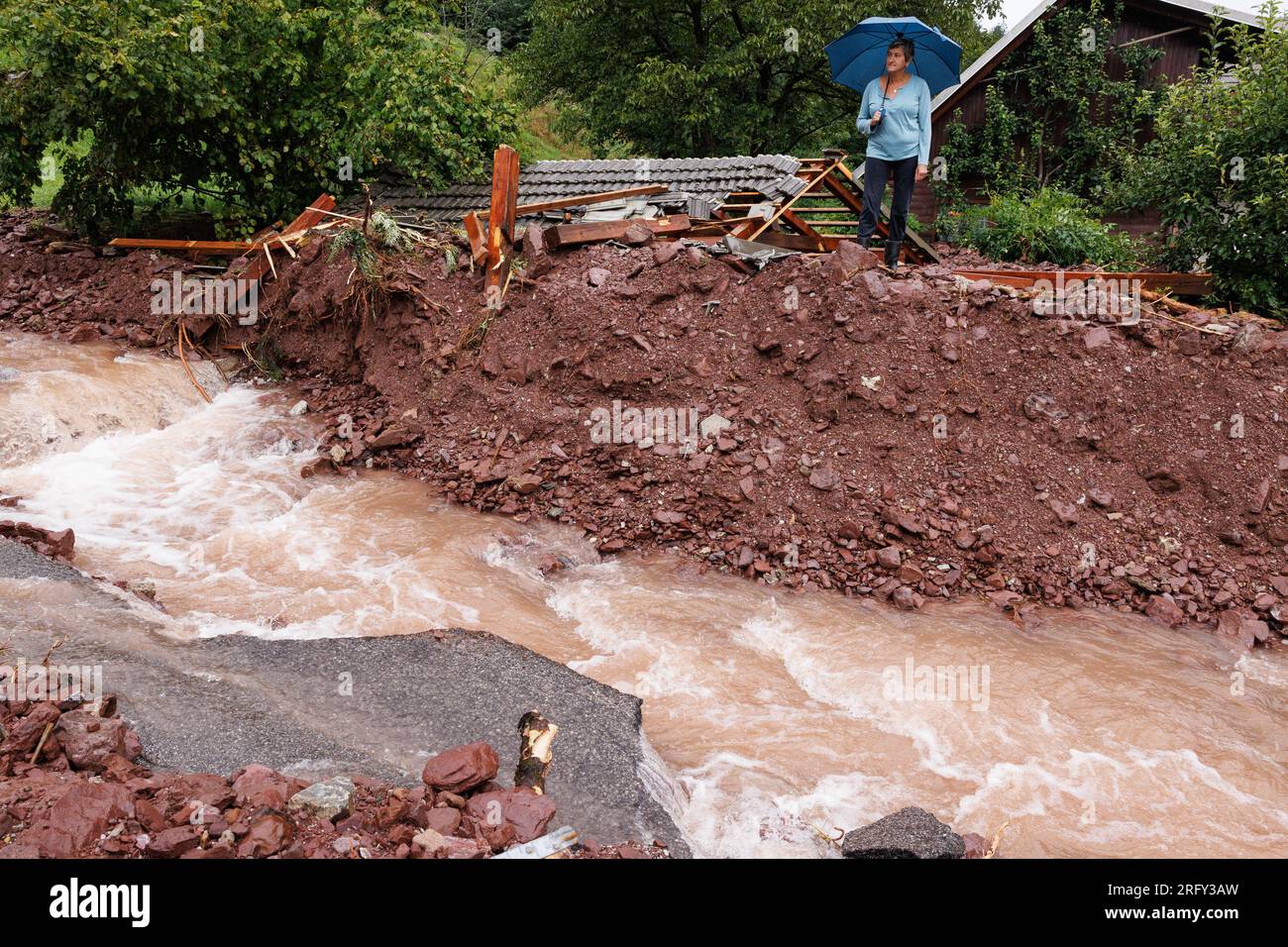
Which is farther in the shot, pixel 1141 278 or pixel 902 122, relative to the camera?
pixel 1141 278

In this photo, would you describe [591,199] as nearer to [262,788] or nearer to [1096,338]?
[1096,338]

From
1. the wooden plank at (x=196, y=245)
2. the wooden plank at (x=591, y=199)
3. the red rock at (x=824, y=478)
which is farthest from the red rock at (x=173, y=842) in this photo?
the wooden plank at (x=196, y=245)

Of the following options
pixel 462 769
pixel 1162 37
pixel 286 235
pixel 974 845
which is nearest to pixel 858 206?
pixel 286 235

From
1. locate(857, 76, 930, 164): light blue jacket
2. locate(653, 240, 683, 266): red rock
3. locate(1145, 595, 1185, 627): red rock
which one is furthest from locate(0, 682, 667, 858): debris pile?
locate(857, 76, 930, 164): light blue jacket

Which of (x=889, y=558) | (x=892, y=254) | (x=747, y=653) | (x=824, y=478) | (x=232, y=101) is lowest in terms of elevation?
(x=747, y=653)

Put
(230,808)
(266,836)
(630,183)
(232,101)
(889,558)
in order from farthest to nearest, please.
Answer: (232,101) → (630,183) → (889,558) → (230,808) → (266,836)

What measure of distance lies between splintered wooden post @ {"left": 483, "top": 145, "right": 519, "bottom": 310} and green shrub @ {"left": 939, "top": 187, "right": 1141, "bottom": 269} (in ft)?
25.5

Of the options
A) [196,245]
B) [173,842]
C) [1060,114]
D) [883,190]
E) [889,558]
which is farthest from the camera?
[1060,114]

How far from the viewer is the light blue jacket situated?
9.16 m

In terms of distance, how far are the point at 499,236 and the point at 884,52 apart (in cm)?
465

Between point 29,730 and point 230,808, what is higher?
point 29,730

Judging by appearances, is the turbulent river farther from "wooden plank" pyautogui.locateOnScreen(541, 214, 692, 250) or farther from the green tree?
the green tree

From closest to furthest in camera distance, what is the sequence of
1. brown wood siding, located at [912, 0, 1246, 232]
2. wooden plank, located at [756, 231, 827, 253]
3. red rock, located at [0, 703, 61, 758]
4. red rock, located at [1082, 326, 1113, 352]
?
red rock, located at [0, 703, 61, 758], red rock, located at [1082, 326, 1113, 352], wooden plank, located at [756, 231, 827, 253], brown wood siding, located at [912, 0, 1246, 232]

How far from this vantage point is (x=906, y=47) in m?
9.05
